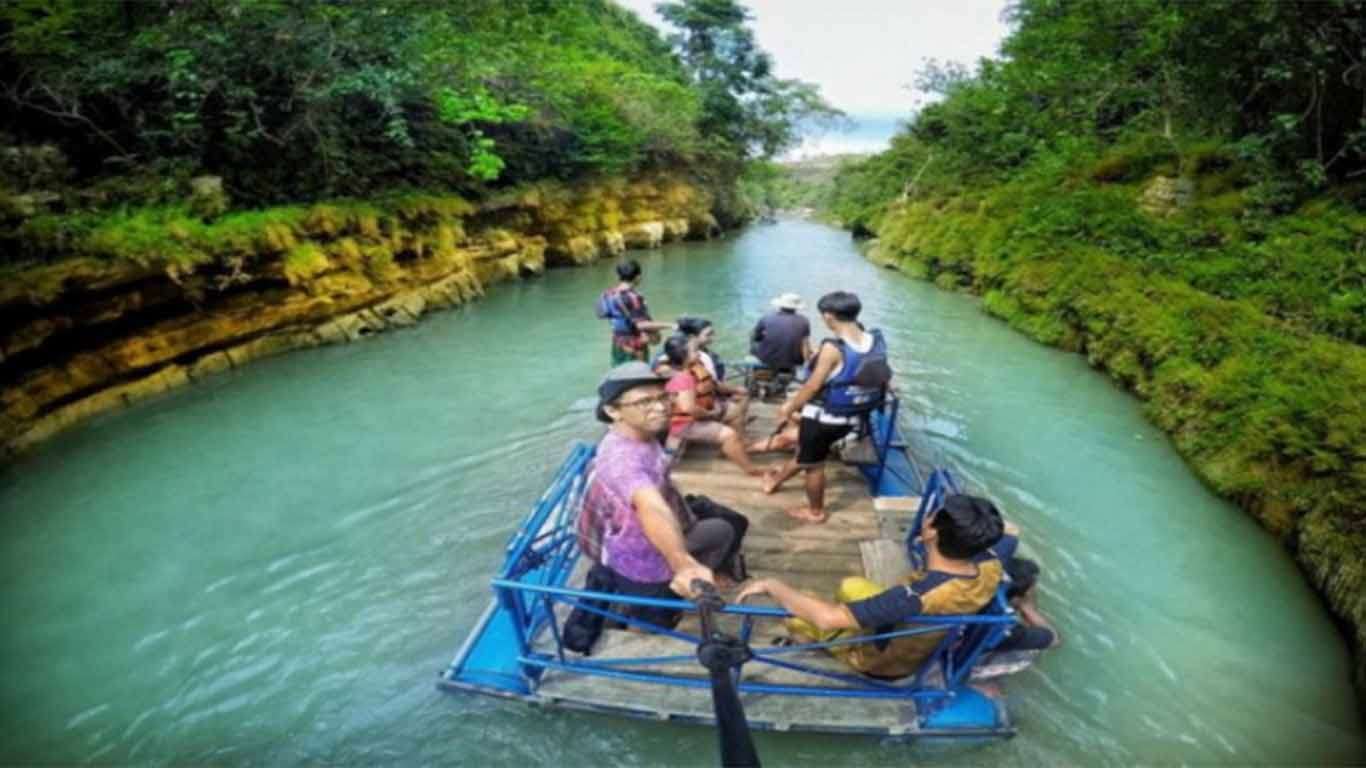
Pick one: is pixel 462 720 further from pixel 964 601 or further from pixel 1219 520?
pixel 1219 520

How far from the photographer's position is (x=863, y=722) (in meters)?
3.48

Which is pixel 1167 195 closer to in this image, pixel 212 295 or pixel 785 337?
pixel 785 337

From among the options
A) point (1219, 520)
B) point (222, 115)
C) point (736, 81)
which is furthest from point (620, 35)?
point (1219, 520)

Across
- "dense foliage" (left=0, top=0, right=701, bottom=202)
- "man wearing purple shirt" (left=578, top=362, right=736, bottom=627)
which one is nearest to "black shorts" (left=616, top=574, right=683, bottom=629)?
"man wearing purple shirt" (left=578, top=362, right=736, bottom=627)

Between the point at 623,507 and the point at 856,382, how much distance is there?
221 centimetres

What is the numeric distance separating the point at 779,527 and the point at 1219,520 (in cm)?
537

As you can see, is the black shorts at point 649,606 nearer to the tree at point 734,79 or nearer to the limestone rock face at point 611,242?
the limestone rock face at point 611,242

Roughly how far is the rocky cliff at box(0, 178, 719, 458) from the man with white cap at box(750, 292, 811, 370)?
8835 mm

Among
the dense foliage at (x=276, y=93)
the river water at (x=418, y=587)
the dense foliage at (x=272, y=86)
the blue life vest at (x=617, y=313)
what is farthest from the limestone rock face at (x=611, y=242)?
the blue life vest at (x=617, y=313)

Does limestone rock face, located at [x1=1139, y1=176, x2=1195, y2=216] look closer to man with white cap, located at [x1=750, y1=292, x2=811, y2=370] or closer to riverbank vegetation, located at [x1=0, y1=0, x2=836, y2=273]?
man with white cap, located at [x1=750, y1=292, x2=811, y2=370]

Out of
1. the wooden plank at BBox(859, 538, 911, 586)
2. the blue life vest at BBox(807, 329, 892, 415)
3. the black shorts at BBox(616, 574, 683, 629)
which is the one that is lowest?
the wooden plank at BBox(859, 538, 911, 586)

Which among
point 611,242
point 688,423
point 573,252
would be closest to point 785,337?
point 688,423

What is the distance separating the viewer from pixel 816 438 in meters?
5.01

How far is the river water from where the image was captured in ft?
13.0
